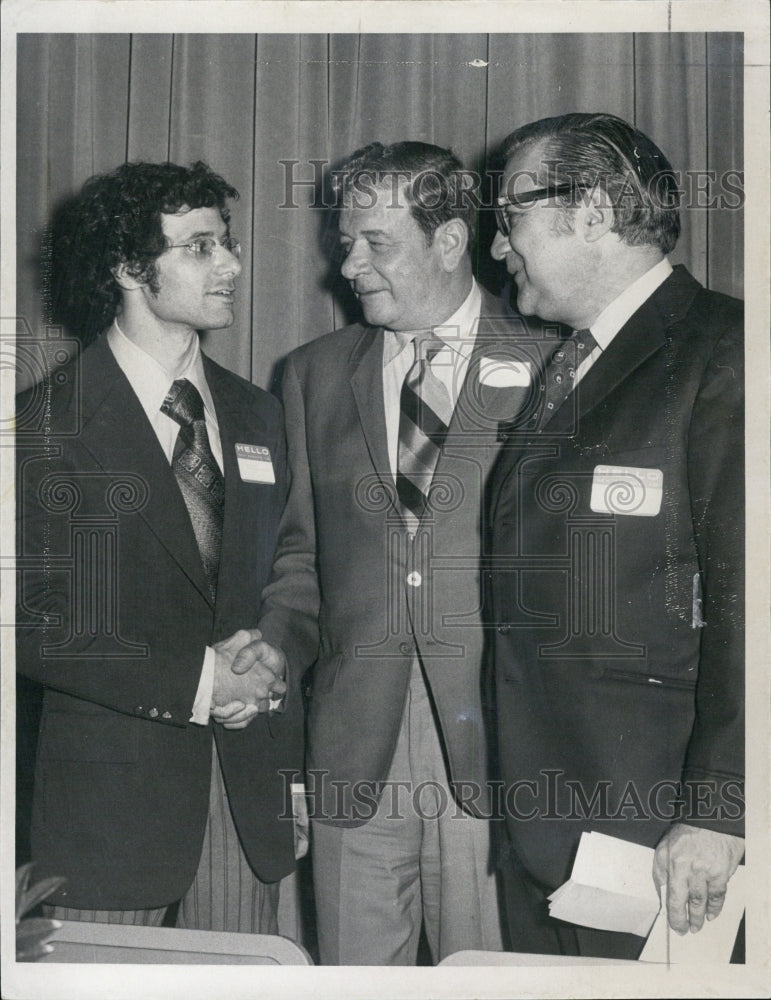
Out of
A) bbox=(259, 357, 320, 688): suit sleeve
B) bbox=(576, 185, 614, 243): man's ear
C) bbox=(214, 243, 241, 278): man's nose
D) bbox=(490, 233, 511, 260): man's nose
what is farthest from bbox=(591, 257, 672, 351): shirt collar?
bbox=(214, 243, 241, 278): man's nose

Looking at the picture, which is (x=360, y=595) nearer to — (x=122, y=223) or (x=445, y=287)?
(x=445, y=287)

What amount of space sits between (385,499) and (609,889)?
0.89 metres

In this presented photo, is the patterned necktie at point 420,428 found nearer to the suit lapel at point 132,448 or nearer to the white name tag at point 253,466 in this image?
the white name tag at point 253,466

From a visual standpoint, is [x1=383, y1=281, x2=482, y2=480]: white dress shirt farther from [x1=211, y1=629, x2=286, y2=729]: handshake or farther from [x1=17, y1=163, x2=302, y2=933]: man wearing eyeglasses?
[x1=211, y1=629, x2=286, y2=729]: handshake

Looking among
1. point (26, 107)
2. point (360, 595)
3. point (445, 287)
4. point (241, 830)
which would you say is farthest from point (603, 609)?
point (26, 107)

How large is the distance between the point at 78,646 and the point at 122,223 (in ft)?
2.84

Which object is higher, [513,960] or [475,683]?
[475,683]

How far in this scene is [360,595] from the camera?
2129 mm

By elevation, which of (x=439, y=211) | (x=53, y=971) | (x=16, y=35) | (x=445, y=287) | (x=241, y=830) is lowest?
(x=53, y=971)

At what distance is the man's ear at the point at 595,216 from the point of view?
83.3 inches

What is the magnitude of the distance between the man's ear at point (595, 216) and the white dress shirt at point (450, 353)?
24cm

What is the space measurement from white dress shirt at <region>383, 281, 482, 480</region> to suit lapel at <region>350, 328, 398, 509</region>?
0.01 m

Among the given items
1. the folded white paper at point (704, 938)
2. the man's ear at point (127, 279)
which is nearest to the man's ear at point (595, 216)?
the man's ear at point (127, 279)

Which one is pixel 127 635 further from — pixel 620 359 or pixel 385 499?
pixel 620 359
